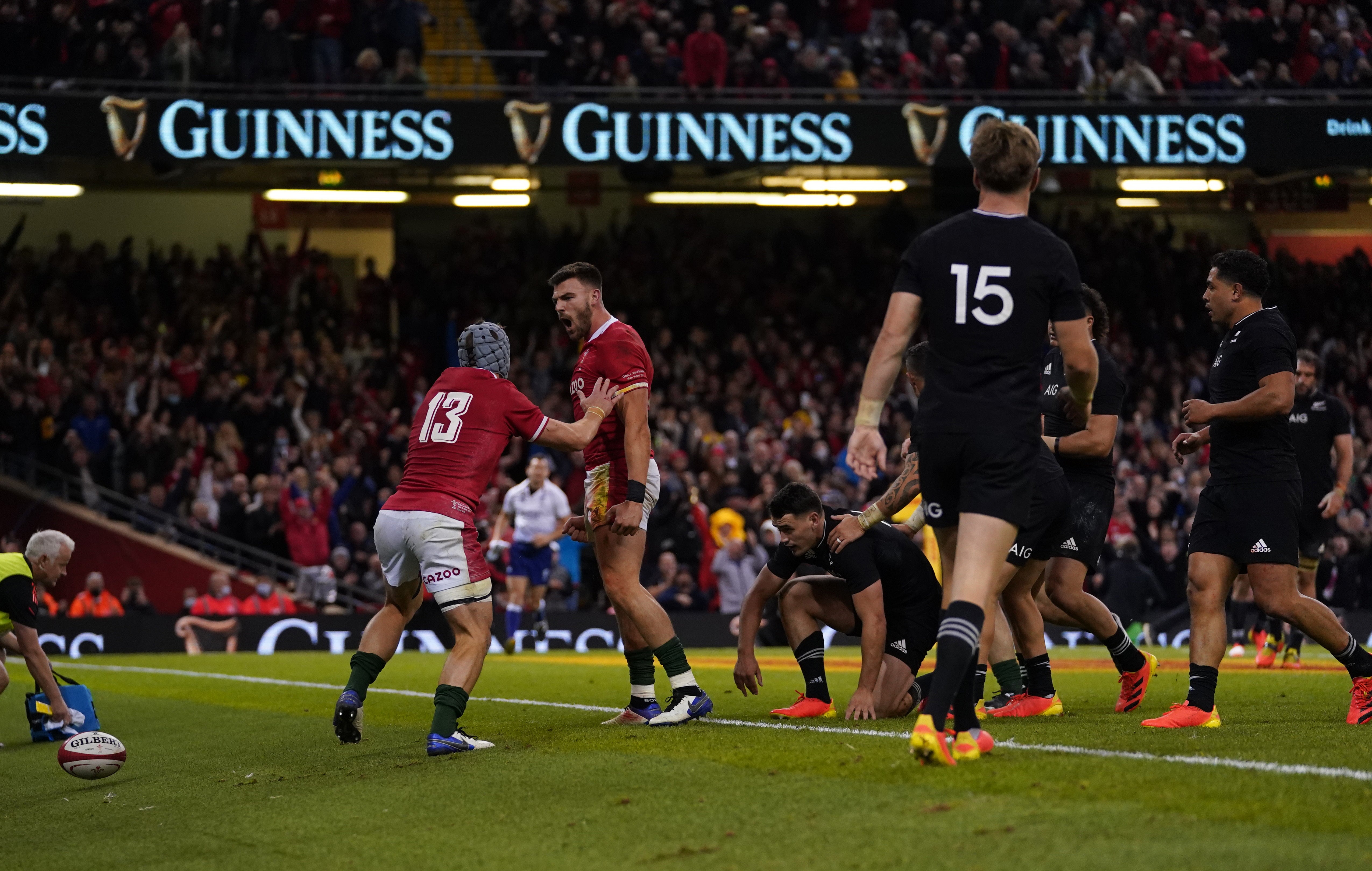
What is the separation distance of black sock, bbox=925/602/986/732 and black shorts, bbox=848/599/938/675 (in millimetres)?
3053

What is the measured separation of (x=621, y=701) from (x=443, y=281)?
1924cm

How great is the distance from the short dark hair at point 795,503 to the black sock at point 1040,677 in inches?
55.2

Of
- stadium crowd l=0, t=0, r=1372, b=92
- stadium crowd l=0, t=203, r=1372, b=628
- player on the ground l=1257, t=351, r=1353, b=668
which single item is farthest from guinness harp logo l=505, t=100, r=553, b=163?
player on the ground l=1257, t=351, r=1353, b=668

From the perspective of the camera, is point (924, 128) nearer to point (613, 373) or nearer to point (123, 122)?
point (123, 122)

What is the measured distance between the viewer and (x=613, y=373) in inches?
342

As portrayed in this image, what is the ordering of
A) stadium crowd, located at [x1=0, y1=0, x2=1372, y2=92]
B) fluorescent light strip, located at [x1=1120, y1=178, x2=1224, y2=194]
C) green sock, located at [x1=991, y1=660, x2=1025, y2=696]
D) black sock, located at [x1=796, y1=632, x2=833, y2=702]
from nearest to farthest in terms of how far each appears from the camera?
1. green sock, located at [x1=991, y1=660, x2=1025, y2=696]
2. black sock, located at [x1=796, y1=632, x2=833, y2=702]
3. stadium crowd, located at [x1=0, y1=0, x2=1372, y2=92]
4. fluorescent light strip, located at [x1=1120, y1=178, x2=1224, y2=194]

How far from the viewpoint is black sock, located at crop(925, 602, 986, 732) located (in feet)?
19.4

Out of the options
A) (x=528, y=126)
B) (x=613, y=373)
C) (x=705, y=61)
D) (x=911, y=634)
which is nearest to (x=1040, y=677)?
(x=911, y=634)

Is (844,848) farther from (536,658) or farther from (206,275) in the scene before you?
(206,275)

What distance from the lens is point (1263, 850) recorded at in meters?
4.68

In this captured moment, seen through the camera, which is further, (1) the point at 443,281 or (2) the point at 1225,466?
(1) the point at 443,281

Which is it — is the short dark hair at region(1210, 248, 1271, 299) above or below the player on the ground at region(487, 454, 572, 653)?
above

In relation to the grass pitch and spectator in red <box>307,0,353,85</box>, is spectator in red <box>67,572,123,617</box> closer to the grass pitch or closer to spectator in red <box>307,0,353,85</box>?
spectator in red <box>307,0,353,85</box>

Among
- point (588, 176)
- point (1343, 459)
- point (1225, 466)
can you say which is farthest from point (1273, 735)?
point (588, 176)
